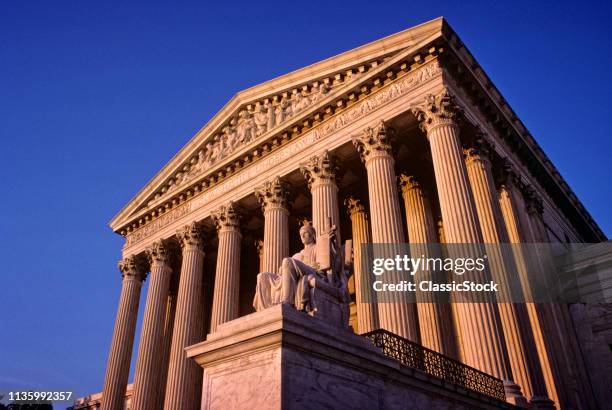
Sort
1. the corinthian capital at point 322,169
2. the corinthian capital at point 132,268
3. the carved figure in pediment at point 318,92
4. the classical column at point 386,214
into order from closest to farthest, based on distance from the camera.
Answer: the classical column at point 386,214, the corinthian capital at point 322,169, the carved figure in pediment at point 318,92, the corinthian capital at point 132,268

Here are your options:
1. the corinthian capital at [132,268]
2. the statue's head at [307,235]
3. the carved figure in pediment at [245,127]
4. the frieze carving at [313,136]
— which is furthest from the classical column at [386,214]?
the corinthian capital at [132,268]

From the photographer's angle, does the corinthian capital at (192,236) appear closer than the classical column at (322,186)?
No

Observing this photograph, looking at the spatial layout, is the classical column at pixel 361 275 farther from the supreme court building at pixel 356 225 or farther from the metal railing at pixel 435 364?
the metal railing at pixel 435 364

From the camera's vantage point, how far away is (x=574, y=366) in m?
19.9

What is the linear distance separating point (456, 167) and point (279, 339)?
11.6 metres

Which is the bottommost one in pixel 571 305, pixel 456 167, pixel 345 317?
pixel 345 317

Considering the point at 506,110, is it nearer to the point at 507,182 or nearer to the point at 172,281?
the point at 507,182

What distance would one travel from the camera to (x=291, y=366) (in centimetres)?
708

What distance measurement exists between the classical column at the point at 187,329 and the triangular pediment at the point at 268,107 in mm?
3491

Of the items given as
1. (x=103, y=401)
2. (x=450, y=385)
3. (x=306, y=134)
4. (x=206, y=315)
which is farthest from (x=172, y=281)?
(x=450, y=385)

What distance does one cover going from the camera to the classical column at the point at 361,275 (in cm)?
1873

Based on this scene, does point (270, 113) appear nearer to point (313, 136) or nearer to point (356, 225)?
point (313, 136)

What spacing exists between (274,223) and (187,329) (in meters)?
6.88

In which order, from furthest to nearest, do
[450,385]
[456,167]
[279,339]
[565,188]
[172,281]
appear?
1. [172,281]
2. [565,188]
3. [456,167]
4. [450,385]
5. [279,339]
